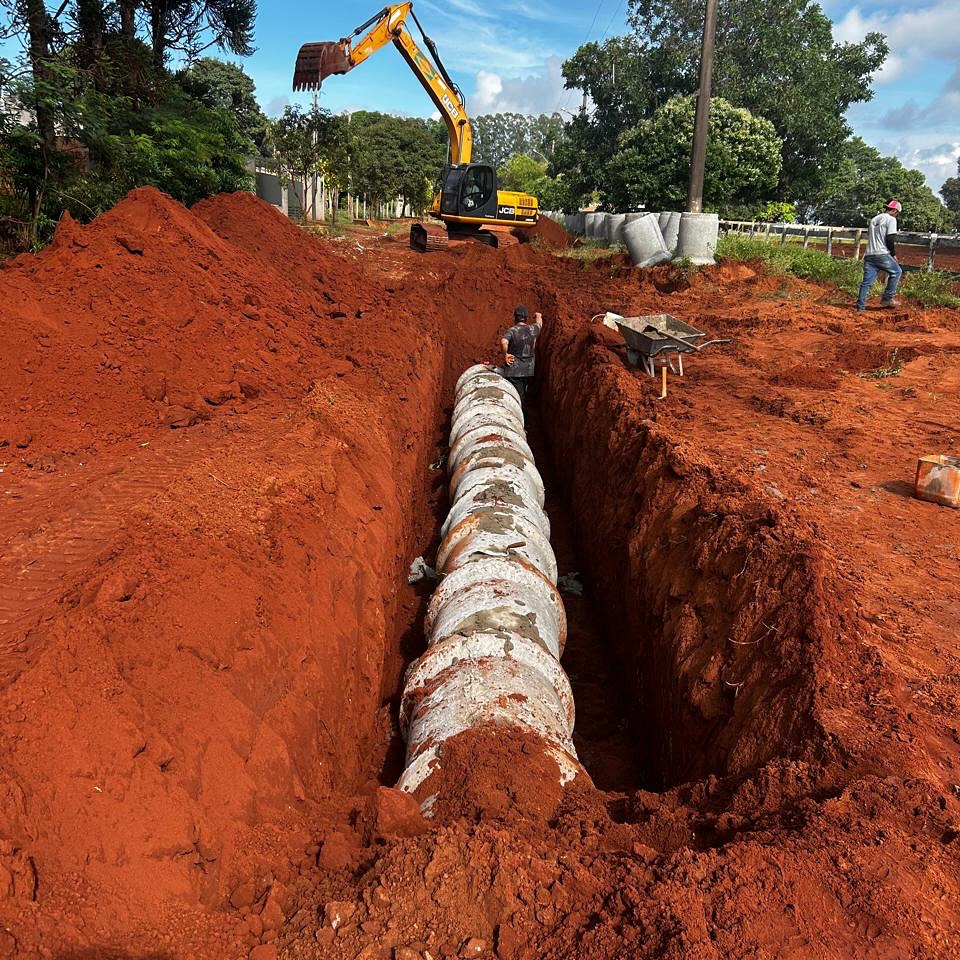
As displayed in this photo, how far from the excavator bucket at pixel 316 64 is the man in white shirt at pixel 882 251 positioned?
12.9m

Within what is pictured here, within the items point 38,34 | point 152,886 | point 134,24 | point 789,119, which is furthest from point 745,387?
point 789,119

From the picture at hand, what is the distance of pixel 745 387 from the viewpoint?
8461 mm

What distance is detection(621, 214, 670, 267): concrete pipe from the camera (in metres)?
17.7

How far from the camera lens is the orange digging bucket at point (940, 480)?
522 cm

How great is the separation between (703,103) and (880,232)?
257 inches

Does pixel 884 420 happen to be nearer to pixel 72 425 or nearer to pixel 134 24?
pixel 72 425

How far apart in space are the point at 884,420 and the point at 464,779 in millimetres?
6181

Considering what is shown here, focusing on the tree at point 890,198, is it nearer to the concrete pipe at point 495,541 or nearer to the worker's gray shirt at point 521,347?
the worker's gray shirt at point 521,347

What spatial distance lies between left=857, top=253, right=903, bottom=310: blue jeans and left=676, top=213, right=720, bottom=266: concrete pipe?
4796 millimetres

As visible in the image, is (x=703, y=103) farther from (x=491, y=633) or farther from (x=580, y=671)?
(x=491, y=633)

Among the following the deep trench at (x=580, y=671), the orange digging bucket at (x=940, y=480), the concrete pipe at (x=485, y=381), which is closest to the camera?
the deep trench at (x=580, y=671)

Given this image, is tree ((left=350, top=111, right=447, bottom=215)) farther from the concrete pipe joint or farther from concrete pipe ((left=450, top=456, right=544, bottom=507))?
the concrete pipe joint

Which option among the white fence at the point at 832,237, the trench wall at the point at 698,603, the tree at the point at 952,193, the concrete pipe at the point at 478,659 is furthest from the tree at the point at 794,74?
the tree at the point at 952,193

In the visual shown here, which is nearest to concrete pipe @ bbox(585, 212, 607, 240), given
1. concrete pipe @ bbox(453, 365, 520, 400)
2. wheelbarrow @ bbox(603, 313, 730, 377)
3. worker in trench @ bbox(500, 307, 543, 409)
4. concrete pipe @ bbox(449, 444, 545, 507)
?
worker in trench @ bbox(500, 307, 543, 409)
